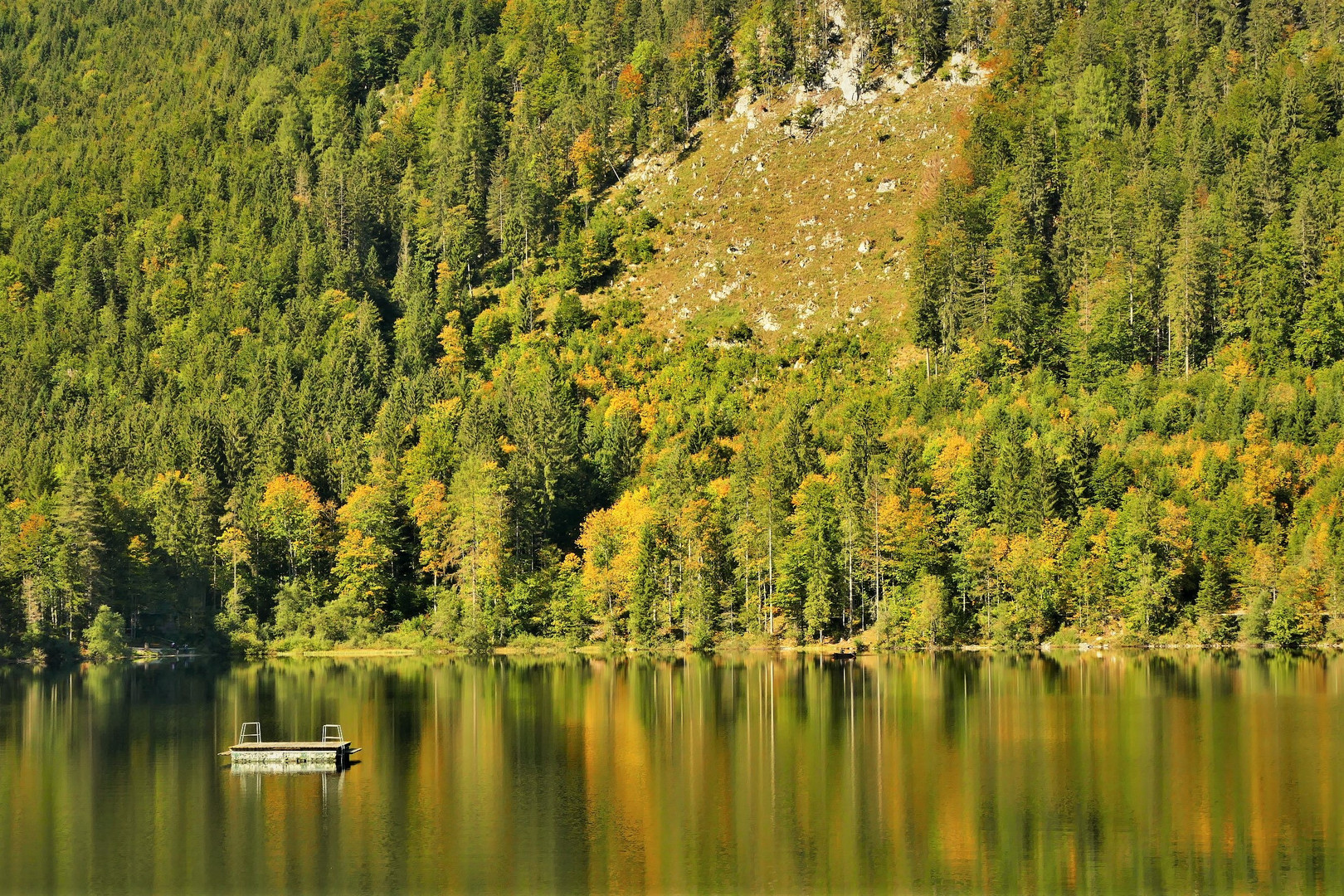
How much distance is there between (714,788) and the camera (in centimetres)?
6512

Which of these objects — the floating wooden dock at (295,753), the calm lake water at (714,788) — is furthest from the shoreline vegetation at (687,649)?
the floating wooden dock at (295,753)

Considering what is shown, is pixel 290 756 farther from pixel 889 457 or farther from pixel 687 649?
pixel 889 457

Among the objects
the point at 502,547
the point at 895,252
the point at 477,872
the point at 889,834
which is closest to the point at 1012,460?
the point at 502,547

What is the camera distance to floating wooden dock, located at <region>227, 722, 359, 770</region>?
74.1 m

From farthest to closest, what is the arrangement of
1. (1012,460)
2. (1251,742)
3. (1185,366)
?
(1185,366)
(1012,460)
(1251,742)

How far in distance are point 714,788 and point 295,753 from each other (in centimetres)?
2221

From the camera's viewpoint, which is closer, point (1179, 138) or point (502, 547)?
point (502, 547)

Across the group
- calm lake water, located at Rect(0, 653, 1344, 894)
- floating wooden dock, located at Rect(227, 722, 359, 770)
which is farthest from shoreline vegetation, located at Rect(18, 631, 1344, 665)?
floating wooden dock, located at Rect(227, 722, 359, 770)

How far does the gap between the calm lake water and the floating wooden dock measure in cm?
118

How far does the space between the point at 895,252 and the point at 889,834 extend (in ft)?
489

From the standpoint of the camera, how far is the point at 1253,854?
165ft

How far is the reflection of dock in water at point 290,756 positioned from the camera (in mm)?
73875

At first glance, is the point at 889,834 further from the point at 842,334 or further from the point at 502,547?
the point at 842,334

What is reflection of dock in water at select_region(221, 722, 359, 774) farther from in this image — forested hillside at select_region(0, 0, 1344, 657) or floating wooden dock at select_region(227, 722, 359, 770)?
forested hillside at select_region(0, 0, 1344, 657)
